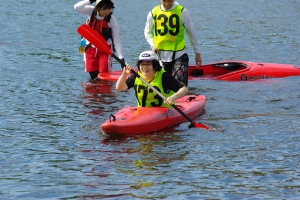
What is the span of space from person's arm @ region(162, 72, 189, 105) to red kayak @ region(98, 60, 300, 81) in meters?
4.05

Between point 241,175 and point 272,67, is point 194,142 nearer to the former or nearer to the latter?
point 241,175

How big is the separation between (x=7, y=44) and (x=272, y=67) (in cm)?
849

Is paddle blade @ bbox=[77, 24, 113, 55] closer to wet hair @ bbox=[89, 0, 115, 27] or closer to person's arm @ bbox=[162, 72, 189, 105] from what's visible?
person's arm @ bbox=[162, 72, 189, 105]

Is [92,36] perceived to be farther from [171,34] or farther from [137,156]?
[137,156]

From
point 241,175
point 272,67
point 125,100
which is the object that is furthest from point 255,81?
point 241,175

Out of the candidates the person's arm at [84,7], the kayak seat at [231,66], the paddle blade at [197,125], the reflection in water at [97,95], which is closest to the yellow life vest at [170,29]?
the reflection in water at [97,95]

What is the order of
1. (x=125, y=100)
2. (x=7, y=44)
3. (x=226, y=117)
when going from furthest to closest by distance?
1. (x=7, y=44)
2. (x=125, y=100)
3. (x=226, y=117)

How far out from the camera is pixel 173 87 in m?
10.7

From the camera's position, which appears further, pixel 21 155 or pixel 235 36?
pixel 235 36

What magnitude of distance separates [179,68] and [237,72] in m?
3.20

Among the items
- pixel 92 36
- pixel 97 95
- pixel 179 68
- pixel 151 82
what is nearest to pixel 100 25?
pixel 97 95

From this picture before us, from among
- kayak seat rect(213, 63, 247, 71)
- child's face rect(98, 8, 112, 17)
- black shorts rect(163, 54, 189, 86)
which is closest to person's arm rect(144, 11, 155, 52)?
black shorts rect(163, 54, 189, 86)

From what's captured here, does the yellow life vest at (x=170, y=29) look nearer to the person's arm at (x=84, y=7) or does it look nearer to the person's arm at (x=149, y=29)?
the person's arm at (x=149, y=29)

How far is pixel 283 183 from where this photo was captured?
27.4ft
